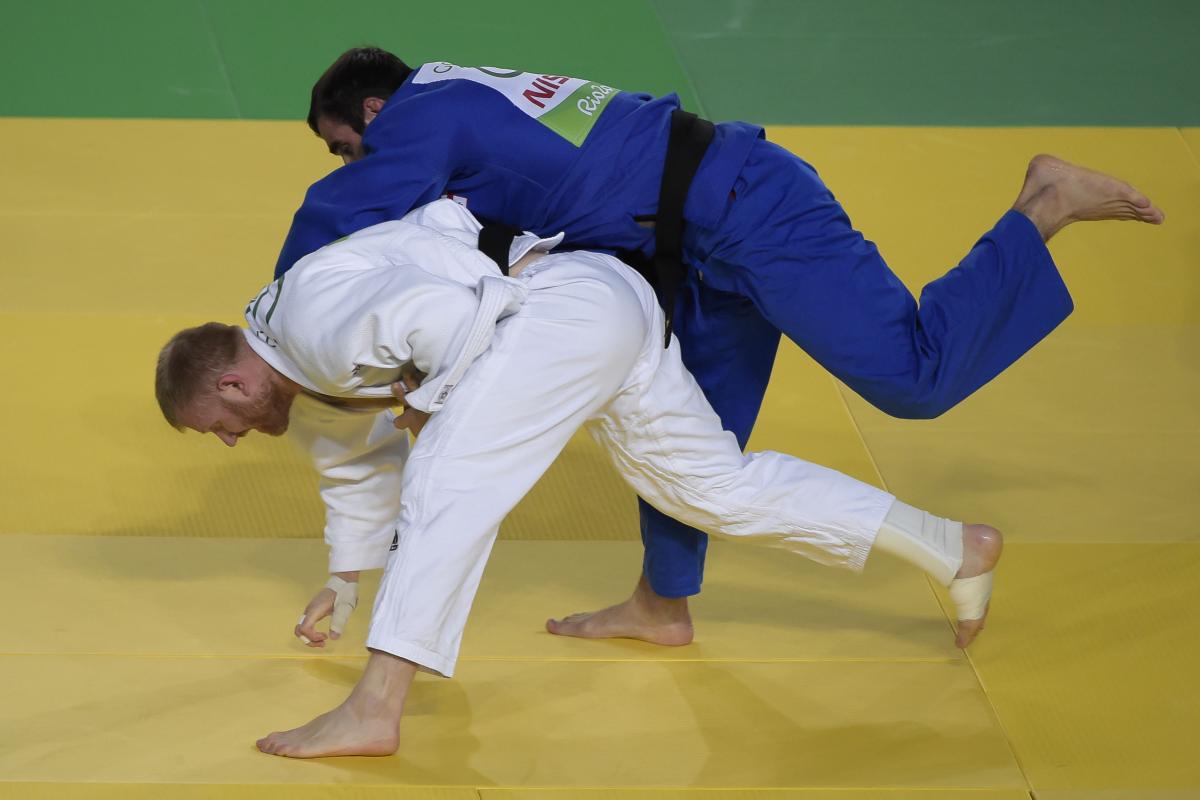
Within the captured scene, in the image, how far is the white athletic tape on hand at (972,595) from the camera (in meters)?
3.23

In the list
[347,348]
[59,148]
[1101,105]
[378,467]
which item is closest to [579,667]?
[378,467]

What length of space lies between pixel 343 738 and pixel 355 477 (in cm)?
58

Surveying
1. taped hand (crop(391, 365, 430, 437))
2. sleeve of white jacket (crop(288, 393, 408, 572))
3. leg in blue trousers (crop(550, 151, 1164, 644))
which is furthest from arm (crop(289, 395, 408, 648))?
leg in blue trousers (crop(550, 151, 1164, 644))

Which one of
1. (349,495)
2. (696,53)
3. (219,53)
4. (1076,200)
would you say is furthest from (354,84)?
(696,53)

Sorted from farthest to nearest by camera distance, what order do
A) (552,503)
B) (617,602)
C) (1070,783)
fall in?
1. (552,503)
2. (617,602)
3. (1070,783)

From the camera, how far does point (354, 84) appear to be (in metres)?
3.35

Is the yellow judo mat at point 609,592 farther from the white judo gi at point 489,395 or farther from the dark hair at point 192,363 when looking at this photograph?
the dark hair at point 192,363

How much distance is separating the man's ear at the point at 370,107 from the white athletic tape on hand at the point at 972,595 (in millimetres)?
1580

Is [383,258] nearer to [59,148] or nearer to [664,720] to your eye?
[664,720]

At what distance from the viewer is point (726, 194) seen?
315 centimetres

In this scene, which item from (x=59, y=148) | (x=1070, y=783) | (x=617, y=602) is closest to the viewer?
(x=1070, y=783)

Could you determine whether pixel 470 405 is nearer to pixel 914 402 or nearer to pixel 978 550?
pixel 914 402

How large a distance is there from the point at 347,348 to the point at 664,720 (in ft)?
3.35

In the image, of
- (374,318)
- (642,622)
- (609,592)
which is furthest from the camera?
(609,592)
